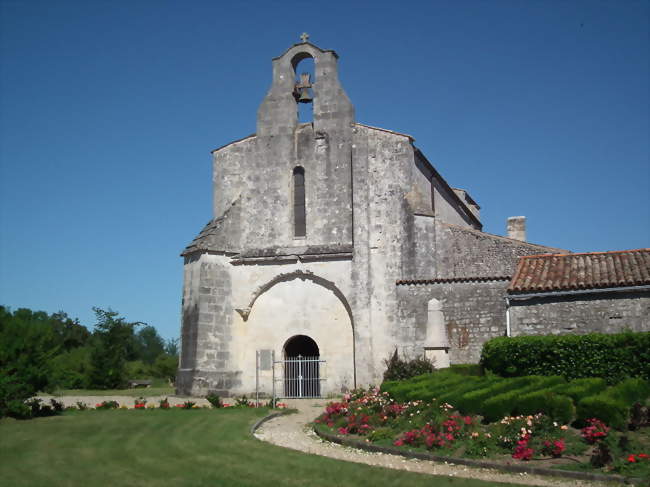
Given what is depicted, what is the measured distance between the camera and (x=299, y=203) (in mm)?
25609

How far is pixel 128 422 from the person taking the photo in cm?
1526

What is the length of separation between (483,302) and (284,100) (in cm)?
1084

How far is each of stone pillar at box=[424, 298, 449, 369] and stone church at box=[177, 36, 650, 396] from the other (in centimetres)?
195

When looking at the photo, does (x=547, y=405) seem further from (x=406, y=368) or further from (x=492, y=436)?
(x=406, y=368)

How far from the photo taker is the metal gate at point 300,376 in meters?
24.3

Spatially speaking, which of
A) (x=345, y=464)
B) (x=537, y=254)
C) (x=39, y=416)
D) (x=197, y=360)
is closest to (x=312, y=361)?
(x=197, y=360)

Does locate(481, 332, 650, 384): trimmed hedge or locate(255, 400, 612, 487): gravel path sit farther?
locate(481, 332, 650, 384): trimmed hedge

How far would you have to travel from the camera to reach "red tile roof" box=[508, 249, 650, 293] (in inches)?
745

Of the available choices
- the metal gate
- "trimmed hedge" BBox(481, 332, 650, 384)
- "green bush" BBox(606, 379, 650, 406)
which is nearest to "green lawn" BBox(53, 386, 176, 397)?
the metal gate

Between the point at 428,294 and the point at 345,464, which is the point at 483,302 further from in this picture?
the point at 345,464

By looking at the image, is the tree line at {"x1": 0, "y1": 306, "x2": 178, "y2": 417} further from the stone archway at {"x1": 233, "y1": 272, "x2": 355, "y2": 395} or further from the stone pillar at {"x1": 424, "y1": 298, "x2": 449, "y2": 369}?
the stone pillar at {"x1": 424, "y1": 298, "x2": 449, "y2": 369}

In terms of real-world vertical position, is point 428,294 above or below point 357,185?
below

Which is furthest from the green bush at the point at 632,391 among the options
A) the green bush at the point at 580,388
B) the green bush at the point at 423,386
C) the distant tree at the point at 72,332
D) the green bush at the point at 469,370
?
the distant tree at the point at 72,332

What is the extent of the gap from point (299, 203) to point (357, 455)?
47.1 ft
